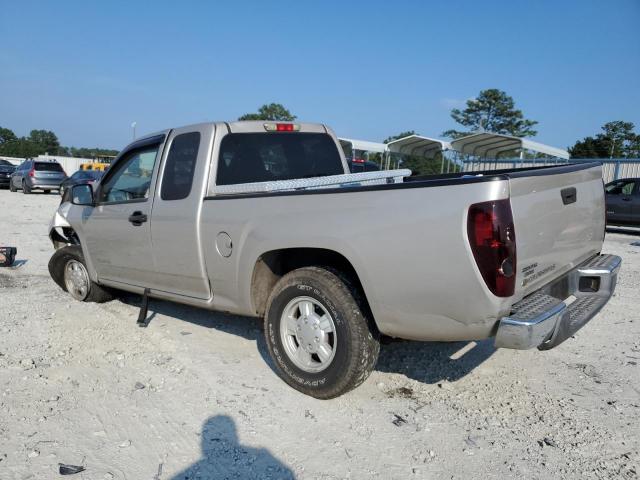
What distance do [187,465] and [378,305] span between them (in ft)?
4.48

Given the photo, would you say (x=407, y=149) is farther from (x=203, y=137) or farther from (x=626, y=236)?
(x=203, y=137)

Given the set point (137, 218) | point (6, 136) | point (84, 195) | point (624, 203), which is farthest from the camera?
point (6, 136)

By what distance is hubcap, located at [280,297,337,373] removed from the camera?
3.30m

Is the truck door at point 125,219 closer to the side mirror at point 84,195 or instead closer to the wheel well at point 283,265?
the side mirror at point 84,195

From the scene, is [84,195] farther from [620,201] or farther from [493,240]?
[620,201]

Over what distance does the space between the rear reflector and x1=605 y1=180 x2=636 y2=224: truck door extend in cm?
1230

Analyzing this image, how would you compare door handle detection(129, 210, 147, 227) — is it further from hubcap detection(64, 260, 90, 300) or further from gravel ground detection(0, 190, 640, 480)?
hubcap detection(64, 260, 90, 300)

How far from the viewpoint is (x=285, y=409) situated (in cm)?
328

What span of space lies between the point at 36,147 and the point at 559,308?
92947mm

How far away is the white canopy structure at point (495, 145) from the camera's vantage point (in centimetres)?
2009

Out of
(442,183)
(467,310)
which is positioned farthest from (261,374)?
(442,183)

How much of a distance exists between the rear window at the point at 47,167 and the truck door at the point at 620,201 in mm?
22586

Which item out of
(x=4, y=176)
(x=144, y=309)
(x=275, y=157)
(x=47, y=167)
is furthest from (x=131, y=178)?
(x=4, y=176)

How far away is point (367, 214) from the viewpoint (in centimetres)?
291
